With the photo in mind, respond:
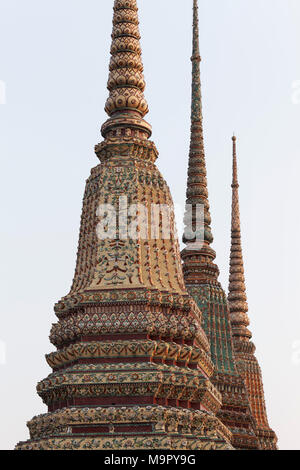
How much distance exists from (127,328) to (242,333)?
2944cm

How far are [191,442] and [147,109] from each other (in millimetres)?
11449

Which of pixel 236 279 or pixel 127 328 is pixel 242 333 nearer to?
pixel 236 279

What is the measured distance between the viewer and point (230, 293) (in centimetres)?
5466

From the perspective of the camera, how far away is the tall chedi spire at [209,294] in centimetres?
3834

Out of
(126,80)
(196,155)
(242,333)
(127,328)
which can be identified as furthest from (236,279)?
(127,328)

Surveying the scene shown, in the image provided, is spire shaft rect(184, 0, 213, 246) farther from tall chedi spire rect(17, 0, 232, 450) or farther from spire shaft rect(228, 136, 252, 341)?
tall chedi spire rect(17, 0, 232, 450)

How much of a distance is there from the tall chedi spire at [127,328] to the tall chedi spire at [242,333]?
2348cm

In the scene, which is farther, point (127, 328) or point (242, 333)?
point (242, 333)

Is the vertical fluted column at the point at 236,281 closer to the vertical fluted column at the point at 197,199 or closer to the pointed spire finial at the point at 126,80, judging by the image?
the vertical fluted column at the point at 197,199

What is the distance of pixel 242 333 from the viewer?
53844 millimetres

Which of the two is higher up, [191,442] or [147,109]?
[147,109]

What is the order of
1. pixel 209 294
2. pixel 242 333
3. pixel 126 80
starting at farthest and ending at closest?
pixel 242 333 < pixel 209 294 < pixel 126 80
